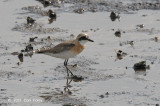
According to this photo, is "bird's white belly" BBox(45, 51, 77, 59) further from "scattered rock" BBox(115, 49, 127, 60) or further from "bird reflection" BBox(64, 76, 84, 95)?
"scattered rock" BBox(115, 49, 127, 60)

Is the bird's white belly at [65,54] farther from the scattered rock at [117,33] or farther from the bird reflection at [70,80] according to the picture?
the scattered rock at [117,33]

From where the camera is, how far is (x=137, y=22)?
62.2ft

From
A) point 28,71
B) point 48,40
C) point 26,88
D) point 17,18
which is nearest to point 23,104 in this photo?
point 26,88

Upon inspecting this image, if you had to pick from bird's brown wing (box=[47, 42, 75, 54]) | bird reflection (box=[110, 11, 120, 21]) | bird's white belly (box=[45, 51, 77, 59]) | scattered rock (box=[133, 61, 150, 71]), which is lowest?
scattered rock (box=[133, 61, 150, 71])

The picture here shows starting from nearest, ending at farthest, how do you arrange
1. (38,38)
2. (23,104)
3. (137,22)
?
(23,104), (38,38), (137,22)

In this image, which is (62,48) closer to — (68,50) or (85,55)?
(68,50)

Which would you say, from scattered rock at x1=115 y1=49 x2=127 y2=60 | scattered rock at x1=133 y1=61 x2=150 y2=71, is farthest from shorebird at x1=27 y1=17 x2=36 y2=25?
scattered rock at x1=133 y1=61 x2=150 y2=71

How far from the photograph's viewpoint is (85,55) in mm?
16047

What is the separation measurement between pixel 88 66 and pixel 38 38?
282 cm

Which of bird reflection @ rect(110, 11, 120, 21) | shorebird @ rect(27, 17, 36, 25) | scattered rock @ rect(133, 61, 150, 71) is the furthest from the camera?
bird reflection @ rect(110, 11, 120, 21)

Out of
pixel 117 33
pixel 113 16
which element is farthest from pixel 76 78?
pixel 113 16

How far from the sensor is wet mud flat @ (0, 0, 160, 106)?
13.0m

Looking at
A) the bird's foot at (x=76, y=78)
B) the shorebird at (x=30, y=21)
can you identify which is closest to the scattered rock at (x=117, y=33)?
the shorebird at (x=30, y=21)

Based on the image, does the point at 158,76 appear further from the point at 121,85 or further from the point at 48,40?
the point at 48,40
